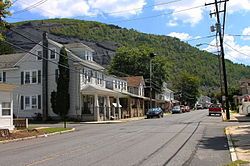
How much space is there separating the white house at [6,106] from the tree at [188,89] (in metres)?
120

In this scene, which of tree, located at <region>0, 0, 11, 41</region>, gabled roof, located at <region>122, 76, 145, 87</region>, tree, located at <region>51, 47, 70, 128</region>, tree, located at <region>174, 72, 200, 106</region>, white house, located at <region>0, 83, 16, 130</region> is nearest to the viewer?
tree, located at <region>0, 0, 11, 41</region>

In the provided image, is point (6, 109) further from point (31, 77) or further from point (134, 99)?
point (134, 99)

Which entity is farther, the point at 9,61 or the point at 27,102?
the point at 9,61

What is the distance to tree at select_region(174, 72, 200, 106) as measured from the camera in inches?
5886

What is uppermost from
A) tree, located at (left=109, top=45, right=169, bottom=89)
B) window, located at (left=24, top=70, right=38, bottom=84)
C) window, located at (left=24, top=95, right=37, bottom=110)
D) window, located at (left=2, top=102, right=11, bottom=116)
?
tree, located at (left=109, top=45, right=169, bottom=89)

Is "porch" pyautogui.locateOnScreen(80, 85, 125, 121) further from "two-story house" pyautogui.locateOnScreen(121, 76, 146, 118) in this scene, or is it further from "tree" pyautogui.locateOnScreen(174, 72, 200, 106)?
"tree" pyautogui.locateOnScreen(174, 72, 200, 106)

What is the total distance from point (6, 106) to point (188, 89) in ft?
412

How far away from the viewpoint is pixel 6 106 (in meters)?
32.2

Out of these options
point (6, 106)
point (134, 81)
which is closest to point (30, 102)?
point (6, 106)

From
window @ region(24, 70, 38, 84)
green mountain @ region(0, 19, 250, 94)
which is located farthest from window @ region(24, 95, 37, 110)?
green mountain @ region(0, 19, 250, 94)

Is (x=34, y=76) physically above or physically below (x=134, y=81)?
below

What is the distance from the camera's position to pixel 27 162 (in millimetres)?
13656

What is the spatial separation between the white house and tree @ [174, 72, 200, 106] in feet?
394

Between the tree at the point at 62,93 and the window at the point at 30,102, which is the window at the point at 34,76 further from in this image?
the tree at the point at 62,93
